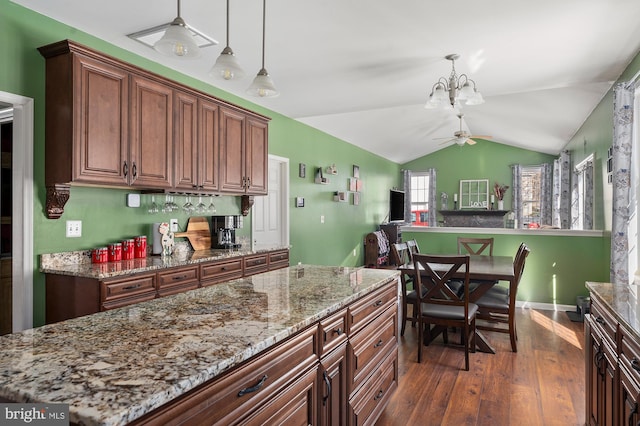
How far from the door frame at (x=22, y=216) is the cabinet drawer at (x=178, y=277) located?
782 millimetres

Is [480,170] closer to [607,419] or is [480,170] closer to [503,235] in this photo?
[503,235]

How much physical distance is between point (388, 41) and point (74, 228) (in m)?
2.64

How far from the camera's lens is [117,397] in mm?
807

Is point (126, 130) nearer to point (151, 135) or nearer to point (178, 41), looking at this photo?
point (151, 135)

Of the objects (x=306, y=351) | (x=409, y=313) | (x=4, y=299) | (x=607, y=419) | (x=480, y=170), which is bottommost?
(x=409, y=313)

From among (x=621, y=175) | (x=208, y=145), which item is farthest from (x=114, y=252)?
(x=621, y=175)

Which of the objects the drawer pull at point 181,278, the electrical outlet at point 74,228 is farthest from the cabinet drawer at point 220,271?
the electrical outlet at point 74,228

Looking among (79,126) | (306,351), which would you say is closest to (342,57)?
(79,126)

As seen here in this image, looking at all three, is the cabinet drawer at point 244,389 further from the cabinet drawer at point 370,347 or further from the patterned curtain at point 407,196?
the patterned curtain at point 407,196

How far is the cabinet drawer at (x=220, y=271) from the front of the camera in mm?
3219

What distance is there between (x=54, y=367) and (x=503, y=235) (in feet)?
18.1

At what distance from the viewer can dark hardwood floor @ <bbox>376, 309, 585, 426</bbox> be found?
2.51 metres

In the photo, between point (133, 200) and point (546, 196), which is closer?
point (133, 200)

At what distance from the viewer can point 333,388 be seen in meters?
1.67
